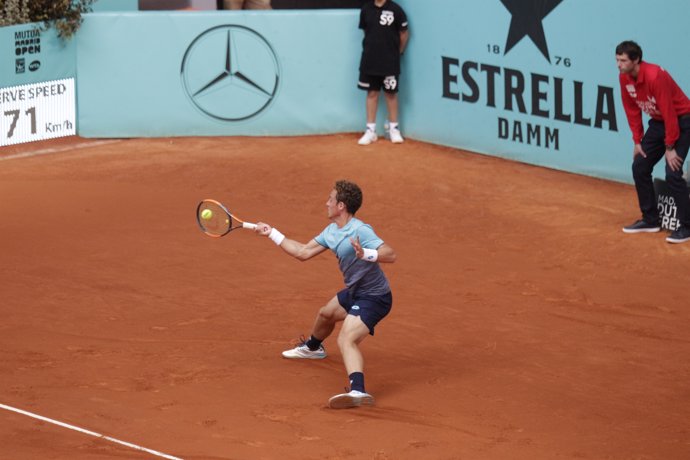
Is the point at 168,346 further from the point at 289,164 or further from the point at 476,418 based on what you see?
the point at 289,164

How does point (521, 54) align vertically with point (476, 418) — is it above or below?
above

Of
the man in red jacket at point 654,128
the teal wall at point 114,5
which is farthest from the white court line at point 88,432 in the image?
the teal wall at point 114,5

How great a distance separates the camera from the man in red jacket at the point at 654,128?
12.7 m

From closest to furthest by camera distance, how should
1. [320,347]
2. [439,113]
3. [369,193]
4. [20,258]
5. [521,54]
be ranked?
1. [320,347]
2. [20,258]
3. [369,193]
4. [521,54]
5. [439,113]

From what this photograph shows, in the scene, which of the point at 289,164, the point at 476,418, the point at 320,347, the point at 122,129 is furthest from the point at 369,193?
the point at 476,418

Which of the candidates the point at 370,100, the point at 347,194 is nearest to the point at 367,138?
the point at 370,100

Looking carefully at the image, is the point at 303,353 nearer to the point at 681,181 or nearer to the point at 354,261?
the point at 354,261

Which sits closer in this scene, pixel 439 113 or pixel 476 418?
pixel 476 418

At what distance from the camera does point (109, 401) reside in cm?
874

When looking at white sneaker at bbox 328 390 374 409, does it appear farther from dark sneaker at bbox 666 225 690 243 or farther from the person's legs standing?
→ the person's legs standing

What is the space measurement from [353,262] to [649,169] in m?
5.12

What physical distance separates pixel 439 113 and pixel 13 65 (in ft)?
18.1

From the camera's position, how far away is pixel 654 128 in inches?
517

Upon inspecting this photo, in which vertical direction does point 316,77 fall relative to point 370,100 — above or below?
above
